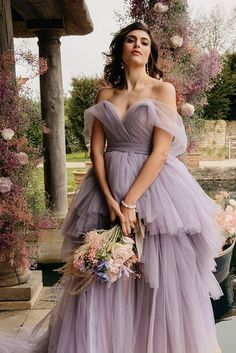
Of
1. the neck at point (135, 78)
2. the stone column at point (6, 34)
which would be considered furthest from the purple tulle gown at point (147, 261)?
the stone column at point (6, 34)

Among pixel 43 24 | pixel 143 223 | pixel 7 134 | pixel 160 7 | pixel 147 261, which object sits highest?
pixel 43 24

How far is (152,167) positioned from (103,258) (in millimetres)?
452

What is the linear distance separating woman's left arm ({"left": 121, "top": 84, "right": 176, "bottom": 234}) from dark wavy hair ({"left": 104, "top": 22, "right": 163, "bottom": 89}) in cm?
28

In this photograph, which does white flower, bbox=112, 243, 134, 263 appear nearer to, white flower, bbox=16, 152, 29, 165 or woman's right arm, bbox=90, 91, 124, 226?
woman's right arm, bbox=90, 91, 124, 226

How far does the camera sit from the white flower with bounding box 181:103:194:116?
4.35 metres

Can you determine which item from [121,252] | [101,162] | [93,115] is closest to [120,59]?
[93,115]

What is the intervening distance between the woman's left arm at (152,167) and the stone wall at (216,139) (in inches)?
523

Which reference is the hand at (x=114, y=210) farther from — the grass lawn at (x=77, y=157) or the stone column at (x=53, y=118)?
the grass lawn at (x=77, y=157)

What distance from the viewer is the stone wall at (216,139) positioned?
15344mm

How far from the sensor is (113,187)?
2160mm

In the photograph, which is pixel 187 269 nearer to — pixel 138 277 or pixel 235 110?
pixel 138 277

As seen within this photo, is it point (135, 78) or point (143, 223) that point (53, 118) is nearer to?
point (135, 78)

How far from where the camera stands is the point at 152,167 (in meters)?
2.12

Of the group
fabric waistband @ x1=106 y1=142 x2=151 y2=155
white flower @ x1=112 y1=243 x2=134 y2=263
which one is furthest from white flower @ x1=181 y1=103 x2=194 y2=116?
white flower @ x1=112 y1=243 x2=134 y2=263
